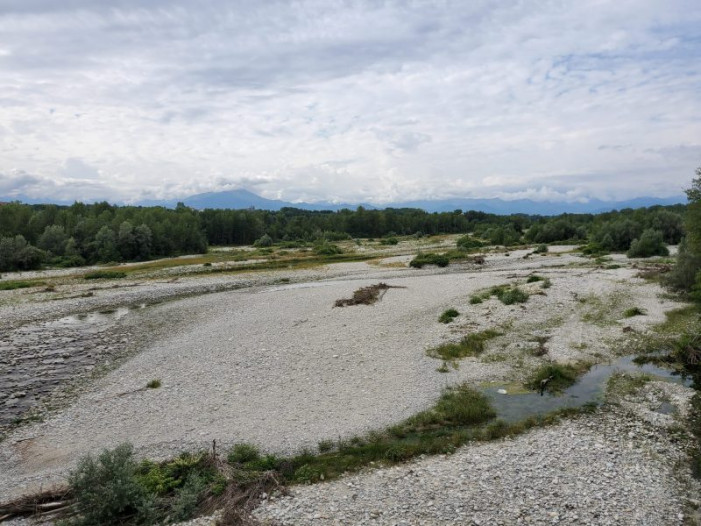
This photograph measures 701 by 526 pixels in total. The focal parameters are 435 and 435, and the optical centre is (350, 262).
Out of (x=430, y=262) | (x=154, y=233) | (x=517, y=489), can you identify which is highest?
(x=154, y=233)

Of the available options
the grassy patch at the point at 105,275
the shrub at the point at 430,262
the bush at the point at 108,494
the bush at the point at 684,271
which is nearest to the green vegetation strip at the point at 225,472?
the bush at the point at 108,494

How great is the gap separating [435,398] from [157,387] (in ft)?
44.3

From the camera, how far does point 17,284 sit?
53031mm

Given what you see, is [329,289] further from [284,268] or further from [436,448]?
[436,448]

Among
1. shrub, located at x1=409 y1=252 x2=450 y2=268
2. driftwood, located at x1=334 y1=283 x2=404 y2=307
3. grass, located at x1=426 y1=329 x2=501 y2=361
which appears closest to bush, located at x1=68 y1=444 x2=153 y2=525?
grass, located at x1=426 y1=329 x2=501 y2=361

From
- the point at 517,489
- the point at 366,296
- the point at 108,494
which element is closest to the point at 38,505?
the point at 108,494

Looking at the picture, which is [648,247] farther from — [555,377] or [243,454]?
[243,454]

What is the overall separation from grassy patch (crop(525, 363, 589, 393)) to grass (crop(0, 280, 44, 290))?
56445 mm

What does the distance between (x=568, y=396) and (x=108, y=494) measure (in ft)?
59.2

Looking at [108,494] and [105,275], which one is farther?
[105,275]

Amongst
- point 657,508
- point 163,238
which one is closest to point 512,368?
point 657,508

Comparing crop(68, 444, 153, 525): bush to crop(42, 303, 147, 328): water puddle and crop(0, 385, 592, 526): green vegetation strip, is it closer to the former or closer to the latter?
crop(0, 385, 592, 526): green vegetation strip

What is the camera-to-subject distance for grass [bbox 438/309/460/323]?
3161 cm

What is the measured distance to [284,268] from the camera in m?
71.1
